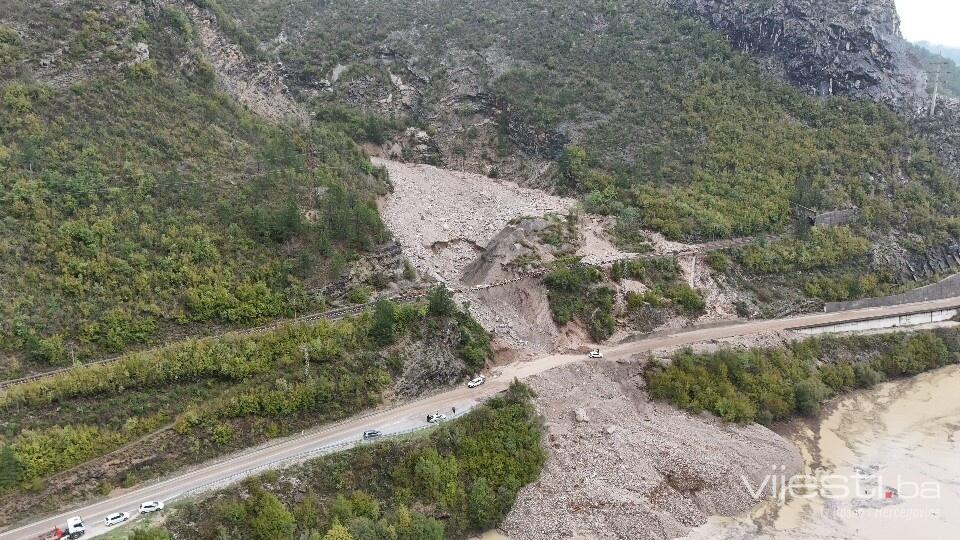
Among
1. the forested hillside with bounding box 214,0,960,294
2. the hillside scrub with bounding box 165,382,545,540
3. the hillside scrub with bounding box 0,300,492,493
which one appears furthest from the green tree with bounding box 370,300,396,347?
the forested hillside with bounding box 214,0,960,294

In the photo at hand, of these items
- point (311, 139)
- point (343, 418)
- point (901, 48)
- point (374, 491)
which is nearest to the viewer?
point (374, 491)

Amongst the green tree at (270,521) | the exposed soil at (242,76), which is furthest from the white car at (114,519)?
the exposed soil at (242,76)

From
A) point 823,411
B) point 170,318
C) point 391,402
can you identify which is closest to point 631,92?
point 823,411

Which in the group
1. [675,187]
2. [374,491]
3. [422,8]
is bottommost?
[374,491]

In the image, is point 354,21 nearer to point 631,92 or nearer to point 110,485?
point 631,92

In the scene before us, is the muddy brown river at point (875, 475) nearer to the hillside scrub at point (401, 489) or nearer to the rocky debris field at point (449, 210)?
the hillside scrub at point (401, 489)

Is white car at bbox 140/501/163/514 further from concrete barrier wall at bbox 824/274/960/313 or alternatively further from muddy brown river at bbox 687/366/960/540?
concrete barrier wall at bbox 824/274/960/313
